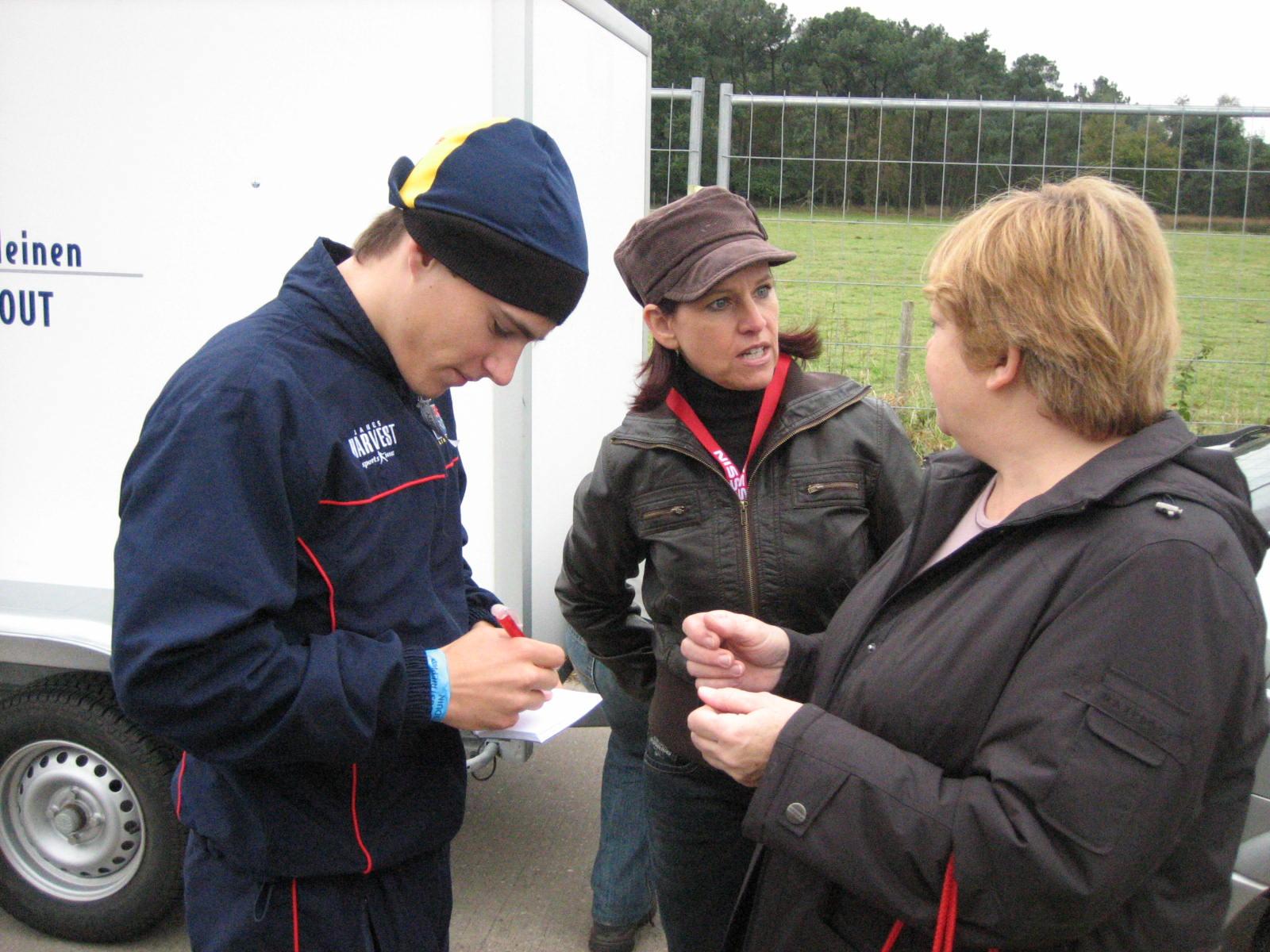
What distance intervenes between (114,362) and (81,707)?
941 millimetres

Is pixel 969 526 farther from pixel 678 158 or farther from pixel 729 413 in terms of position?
pixel 678 158

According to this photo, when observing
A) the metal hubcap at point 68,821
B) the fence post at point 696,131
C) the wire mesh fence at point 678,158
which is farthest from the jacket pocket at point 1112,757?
the fence post at point 696,131

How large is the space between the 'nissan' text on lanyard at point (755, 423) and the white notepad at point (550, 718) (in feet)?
1.53

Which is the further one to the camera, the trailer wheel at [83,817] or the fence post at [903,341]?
the fence post at [903,341]

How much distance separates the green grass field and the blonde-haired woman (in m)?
4.32

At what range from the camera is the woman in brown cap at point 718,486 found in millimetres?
1987

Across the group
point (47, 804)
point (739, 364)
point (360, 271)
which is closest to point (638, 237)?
point (739, 364)

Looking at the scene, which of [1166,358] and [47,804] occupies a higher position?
[1166,358]

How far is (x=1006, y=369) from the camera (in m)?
1.32

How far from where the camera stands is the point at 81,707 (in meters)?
2.97

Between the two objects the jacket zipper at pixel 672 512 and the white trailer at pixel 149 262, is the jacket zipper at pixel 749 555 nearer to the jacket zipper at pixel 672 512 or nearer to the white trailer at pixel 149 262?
the jacket zipper at pixel 672 512

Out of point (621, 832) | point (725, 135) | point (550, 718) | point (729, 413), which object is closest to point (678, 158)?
point (725, 135)

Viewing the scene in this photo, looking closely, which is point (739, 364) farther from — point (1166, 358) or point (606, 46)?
point (606, 46)

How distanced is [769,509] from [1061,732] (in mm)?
874
